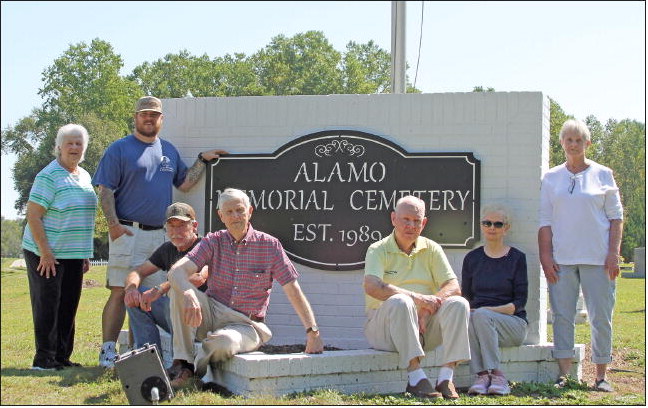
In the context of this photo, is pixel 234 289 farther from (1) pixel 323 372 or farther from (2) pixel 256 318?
(1) pixel 323 372

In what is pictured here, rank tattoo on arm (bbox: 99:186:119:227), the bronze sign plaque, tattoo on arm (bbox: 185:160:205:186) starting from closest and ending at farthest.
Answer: tattoo on arm (bbox: 99:186:119:227) → the bronze sign plaque → tattoo on arm (bbox: 185:160:205:186)

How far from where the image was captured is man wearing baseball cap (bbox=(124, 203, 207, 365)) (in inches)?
223

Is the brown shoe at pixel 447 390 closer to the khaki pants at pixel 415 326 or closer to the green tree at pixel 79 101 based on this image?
the khaki pants at pixel 415 326

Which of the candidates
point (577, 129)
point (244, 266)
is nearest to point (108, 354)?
point (244, 266)

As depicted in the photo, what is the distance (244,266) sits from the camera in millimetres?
5480

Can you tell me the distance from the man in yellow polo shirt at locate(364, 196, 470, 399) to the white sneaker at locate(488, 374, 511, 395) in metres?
0.38

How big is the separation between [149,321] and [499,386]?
2339mm

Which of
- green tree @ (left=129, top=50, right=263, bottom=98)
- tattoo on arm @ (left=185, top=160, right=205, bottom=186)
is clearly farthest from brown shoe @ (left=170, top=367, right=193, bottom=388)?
green tree @ (left=129, top=50, right=263, bottom=98)

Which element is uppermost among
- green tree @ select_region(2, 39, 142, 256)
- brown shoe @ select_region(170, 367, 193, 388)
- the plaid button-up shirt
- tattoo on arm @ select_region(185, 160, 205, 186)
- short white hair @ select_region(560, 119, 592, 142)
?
green tree @ select_region(2, 39, 142, 256)

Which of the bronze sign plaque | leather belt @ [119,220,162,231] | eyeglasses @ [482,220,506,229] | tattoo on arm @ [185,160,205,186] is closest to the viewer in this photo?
eyeglasses @ [482,220,506,229]

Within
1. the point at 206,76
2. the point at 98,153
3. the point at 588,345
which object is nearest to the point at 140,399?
the point at 588,345

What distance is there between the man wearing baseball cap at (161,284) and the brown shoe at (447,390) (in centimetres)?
157

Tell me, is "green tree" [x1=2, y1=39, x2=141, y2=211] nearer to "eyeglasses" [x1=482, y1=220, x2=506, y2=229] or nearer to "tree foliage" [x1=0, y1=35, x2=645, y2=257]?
"tree foliage" [x1=0, y1=35, x2=645, y2=257]

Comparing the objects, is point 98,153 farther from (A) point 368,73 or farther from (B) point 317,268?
(B) point 317,268
